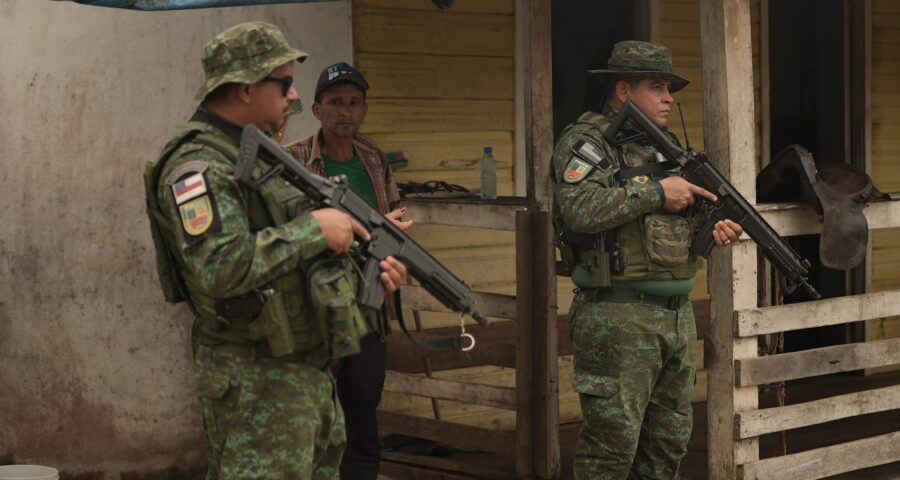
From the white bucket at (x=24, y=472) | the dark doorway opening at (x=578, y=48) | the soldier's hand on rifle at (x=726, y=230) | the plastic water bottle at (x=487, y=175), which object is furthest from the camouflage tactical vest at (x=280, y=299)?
the dark doorway opening at (x=578, y=48)

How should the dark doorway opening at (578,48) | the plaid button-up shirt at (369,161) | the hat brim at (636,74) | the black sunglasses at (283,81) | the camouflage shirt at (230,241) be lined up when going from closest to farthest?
the camouflage shirt at (230,241), the black sunglasses at (283,81), the hat brim at (636,74), the plaid button-up shirt at (369,161), the dark doorway opening at (578,48)

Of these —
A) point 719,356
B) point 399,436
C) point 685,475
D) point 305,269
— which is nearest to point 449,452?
point 399,436

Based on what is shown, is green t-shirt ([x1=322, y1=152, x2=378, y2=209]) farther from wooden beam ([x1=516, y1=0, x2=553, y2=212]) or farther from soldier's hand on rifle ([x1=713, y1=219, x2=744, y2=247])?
soldier's hand on rifle ([x1=713, y1=219, x2=744, y2=247])

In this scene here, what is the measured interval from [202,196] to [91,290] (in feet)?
9.40

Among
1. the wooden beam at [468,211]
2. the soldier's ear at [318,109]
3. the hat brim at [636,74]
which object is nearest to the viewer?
the hat brim at [636,74]

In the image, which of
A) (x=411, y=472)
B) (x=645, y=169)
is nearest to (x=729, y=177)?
(x=645, y=169)

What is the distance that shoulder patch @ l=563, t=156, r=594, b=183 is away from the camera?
16.3ft

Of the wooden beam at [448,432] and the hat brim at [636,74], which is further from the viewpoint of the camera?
the wooden beam at [448,432]

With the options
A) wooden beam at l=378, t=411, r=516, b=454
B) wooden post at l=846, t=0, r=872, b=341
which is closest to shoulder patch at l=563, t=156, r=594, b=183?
wooden beam at l=378, t=411, r=516, b=454

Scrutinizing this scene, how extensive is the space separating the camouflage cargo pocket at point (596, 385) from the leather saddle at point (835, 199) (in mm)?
1333

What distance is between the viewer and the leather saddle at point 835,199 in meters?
5.71

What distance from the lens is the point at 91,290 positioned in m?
6.15

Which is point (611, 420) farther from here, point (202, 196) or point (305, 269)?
point (202, 196)

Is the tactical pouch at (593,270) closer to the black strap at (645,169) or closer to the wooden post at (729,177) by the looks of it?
the black strap at (645,169)
